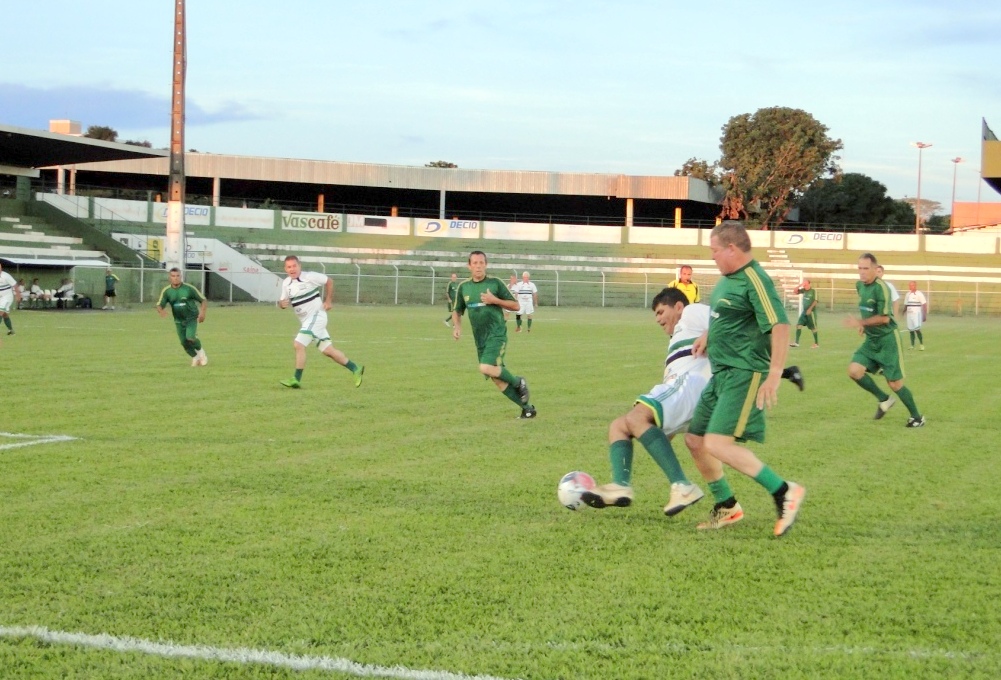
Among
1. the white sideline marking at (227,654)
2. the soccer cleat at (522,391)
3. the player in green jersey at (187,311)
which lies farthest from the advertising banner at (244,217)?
the white sideline marking at (227,654)

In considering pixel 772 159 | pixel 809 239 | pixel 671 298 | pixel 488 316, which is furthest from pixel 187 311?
pixel 772 159

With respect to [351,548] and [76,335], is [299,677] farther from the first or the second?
[76,335]

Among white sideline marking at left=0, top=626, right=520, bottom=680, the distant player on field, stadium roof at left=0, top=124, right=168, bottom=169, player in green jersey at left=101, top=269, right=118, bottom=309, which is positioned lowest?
player in green jersey at left=101, top=269, right=118, bottom=309

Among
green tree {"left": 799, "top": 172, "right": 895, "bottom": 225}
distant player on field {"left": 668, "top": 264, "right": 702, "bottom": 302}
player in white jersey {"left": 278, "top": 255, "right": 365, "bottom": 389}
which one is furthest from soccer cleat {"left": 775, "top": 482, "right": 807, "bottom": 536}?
green tree {"left": 799, "top": 172, "right": 895, "bottom": 225}

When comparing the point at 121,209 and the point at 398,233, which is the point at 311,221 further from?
the point at 121,209

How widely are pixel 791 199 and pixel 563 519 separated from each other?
78.8 metres

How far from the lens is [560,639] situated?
4.42 metres

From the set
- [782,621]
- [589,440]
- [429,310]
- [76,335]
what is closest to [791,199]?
[429,310]

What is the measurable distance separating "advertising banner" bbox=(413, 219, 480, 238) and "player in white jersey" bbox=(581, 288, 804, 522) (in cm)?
5770

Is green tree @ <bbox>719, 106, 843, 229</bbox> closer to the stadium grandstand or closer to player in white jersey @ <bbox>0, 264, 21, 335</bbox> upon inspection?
the stadium grandstand

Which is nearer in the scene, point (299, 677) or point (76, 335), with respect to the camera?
point (299, 677)

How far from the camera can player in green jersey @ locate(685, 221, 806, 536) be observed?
6.20 metres

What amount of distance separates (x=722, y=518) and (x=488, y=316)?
6.39 metres

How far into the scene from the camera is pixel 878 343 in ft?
40.8
